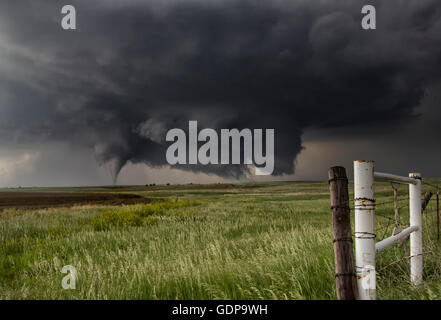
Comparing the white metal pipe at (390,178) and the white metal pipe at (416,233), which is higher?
the white metal pipe at (390,178)

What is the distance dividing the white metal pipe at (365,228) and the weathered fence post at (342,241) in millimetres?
168

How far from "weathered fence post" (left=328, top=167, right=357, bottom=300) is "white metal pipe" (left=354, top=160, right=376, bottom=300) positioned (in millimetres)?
168

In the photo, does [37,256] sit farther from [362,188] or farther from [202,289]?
[362,188]

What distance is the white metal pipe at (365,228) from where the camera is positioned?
392 centimetres

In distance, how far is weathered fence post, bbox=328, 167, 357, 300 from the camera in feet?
12.6

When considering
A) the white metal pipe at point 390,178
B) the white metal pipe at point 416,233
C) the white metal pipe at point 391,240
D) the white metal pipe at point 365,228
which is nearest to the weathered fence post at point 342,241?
the white metal pipe at point 365,228

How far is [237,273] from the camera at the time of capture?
5.73 metres

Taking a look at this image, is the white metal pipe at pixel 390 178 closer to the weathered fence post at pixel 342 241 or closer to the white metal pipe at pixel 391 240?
the white metal pipe at pixel 391 240

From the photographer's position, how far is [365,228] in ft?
13.3

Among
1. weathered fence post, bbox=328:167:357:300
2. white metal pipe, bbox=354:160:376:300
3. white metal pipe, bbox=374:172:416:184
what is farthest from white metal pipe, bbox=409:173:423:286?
weathered fence post, bbox=328:167:357:300

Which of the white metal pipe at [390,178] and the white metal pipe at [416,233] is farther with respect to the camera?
the white metal pipe at [416,233]

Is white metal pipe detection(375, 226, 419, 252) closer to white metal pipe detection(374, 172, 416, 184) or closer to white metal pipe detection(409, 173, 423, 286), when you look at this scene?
white metal pipe detection(409, 173, 423, 286)

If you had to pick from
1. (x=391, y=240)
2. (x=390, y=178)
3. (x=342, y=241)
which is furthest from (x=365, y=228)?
(x=390, y=178)

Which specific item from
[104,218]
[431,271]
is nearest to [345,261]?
[431,271]
